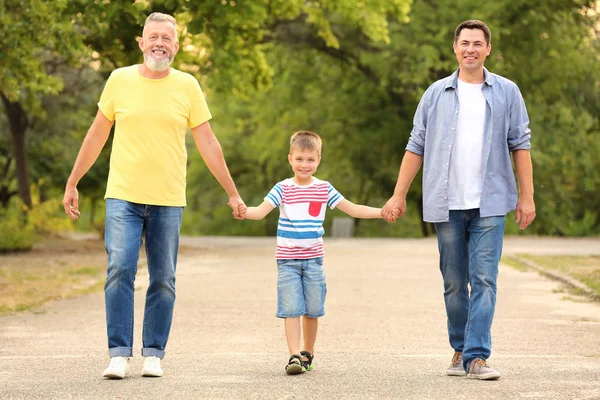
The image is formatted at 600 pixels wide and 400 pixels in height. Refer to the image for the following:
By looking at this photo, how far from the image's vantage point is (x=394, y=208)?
780cm

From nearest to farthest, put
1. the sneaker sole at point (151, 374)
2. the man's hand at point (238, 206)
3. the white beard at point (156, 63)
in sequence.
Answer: the white beard at point (156, 63)
the sneaker sole at point (151, 374)
the man's hand at point (238, 206)

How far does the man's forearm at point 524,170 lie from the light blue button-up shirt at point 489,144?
4cm

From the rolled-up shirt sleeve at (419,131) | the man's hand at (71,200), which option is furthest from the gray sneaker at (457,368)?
the man's hand at (71,200)

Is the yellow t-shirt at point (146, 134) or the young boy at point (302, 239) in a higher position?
the yellow t-shirt at point (146, 134)

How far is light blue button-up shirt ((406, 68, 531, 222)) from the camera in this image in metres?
7.46

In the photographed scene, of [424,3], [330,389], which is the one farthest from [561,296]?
[424,3]

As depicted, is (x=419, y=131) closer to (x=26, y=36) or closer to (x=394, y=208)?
(x=394, y=208)

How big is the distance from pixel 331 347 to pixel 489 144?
2.55 metres

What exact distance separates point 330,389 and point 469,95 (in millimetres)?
2048

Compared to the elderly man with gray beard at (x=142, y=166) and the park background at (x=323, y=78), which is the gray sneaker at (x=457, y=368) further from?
the park background at (x=323, y=78)

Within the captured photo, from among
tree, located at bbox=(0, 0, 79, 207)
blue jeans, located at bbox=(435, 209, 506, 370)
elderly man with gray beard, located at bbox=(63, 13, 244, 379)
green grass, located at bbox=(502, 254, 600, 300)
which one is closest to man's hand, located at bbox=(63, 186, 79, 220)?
elderly man with gray beard, located at bbox=(63, 13, 244, 379)

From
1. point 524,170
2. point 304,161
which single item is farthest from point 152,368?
point 524,170

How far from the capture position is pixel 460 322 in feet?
25.2

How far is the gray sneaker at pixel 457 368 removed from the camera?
296 inches
